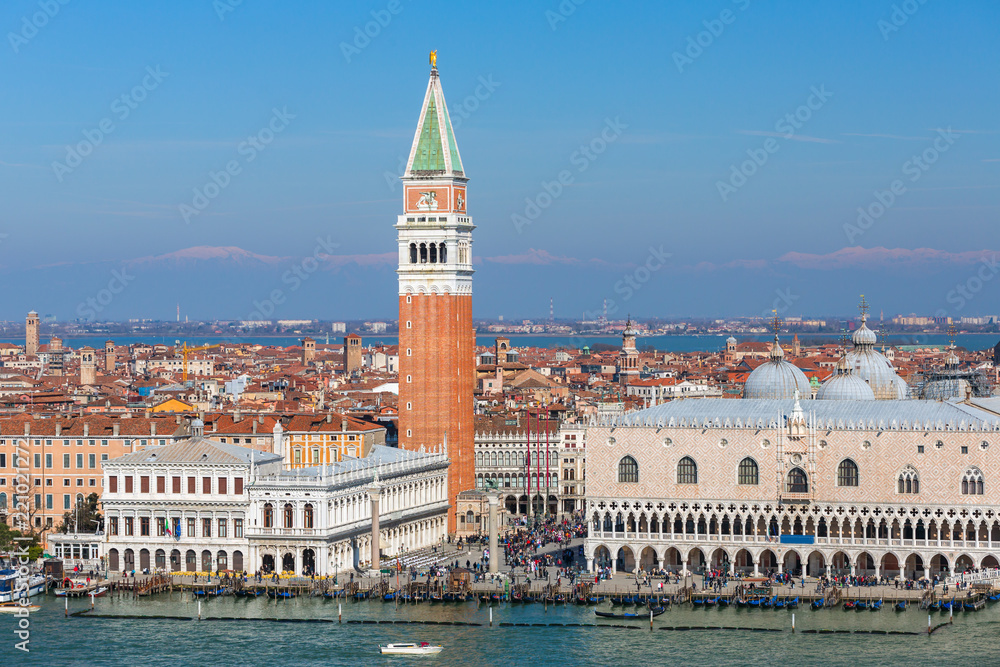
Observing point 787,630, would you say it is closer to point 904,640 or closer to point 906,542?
point 904,640

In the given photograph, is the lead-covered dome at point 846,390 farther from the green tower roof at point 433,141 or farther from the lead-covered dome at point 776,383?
the green tower roof at point 433,141

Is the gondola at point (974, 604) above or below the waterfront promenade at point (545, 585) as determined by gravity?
below

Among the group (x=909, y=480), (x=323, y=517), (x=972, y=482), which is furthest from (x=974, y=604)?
(x=323, y=517)

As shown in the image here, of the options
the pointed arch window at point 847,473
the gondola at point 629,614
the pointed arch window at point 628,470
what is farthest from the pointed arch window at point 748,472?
the gondola at point 629,614

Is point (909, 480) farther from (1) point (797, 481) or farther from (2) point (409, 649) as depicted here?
(2) point (409, 649)

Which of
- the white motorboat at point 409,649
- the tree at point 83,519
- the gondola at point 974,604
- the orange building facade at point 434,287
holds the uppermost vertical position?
the orange building facade at point 434,287

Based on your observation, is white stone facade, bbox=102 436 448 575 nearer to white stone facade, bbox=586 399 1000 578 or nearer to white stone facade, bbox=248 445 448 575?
white stone facade, bbox=248 445 448 575
